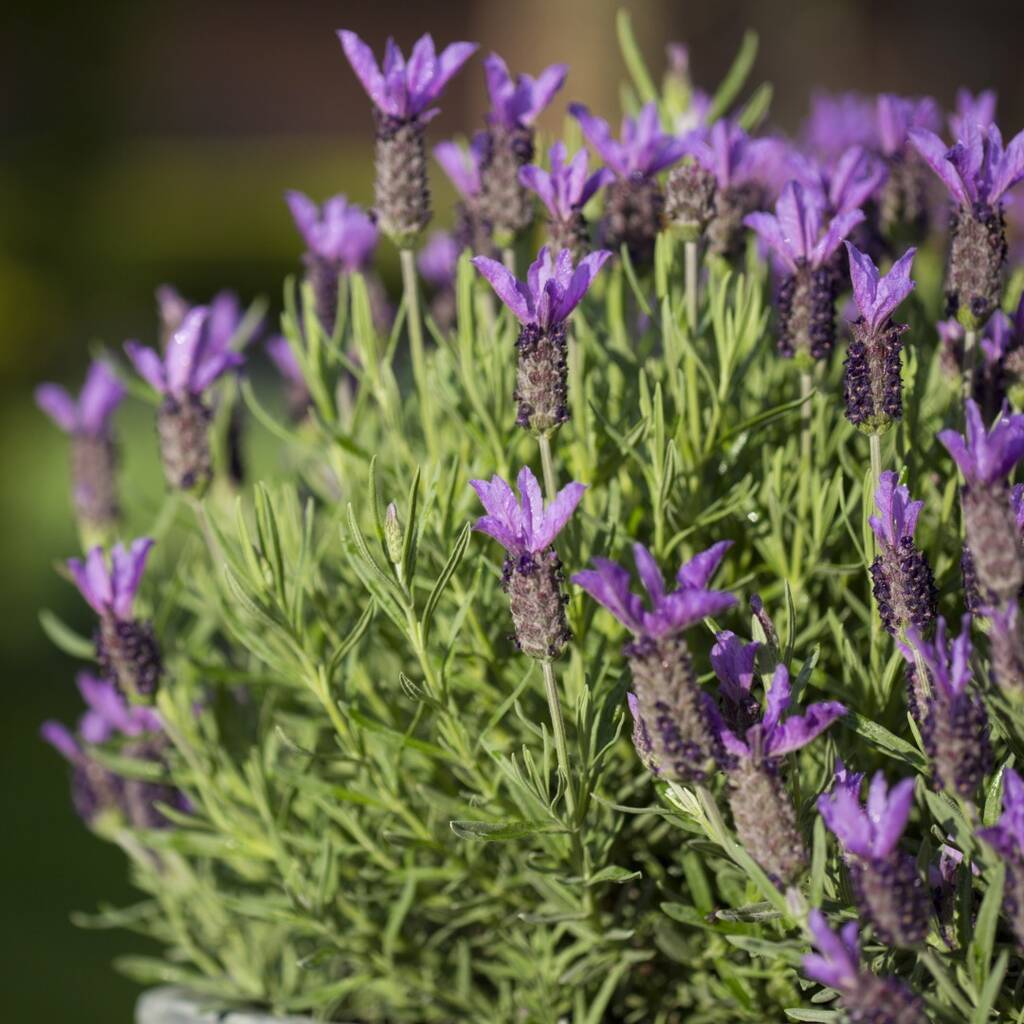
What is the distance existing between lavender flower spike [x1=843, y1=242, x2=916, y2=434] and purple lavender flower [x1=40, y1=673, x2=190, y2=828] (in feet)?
2.32

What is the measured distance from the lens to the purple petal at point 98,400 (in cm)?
142

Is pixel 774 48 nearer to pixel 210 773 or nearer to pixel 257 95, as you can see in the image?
pixel 257 95

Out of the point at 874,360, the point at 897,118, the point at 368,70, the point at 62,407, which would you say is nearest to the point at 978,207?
the point at 874,360

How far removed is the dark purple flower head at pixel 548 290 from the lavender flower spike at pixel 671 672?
0.68 feet

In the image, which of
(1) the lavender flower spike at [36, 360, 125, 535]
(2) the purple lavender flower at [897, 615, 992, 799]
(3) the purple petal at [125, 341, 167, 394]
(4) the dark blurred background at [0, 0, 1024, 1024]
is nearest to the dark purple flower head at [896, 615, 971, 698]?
(2) the purple lavender flower at [897, 615, 992, 799]

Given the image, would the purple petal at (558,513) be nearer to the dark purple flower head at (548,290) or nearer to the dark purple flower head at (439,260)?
the dark purple flower head at (548,290)

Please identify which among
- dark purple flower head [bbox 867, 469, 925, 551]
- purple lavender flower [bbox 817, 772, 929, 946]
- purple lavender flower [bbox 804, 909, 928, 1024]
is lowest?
purple lavender flower [bbox 804, 909, 928, 1024]

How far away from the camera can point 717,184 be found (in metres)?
1.05

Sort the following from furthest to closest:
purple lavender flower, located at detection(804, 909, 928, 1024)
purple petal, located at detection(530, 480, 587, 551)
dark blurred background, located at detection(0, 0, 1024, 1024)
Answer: dark blurred background, located at detection(0, 0, 1024, 1024), purple petal, located at detection(530, 480, 587, 551), purple lavender flower, located at detection(804, 909, 928, 1024)

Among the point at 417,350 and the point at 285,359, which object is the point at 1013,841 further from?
the point at 285,359

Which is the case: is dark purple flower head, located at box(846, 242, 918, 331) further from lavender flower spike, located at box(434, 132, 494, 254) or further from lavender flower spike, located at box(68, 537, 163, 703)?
lavender flower spike, located at box(68, 537, 163, 703)

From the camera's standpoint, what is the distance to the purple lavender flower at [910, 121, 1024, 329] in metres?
0.89

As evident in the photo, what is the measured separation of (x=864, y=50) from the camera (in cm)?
859

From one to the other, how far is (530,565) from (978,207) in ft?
1.32
